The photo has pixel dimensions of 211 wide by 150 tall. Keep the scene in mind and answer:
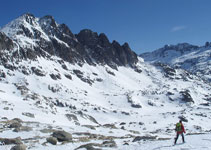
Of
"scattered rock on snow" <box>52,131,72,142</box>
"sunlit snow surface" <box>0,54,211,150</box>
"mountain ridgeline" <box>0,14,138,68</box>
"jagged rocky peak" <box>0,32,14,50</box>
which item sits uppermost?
"mountain ridgeline" <box>0,14,138,68</box>

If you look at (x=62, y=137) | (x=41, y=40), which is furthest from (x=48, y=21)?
(x=62, y=137)

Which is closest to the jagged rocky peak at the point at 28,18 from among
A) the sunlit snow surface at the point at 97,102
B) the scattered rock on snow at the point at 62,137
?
the sunlit snow surface at the point at 97,102

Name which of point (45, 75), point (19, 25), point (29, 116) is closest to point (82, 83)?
point (45, 75)

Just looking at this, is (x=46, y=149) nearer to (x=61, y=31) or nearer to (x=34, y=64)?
(x=34, y=64)

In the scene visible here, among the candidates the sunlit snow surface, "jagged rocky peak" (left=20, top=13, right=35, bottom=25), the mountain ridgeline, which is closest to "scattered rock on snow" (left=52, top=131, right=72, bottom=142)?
the sunlit snow surface

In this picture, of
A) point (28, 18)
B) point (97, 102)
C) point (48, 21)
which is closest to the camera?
point (97, 102)

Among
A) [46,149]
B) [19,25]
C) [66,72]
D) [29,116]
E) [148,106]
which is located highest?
[19,25]

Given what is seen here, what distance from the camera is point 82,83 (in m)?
147

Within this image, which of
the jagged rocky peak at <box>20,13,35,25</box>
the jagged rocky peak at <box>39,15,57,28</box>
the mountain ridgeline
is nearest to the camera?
the mountain ridgeline

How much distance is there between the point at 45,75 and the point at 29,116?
76342 mm

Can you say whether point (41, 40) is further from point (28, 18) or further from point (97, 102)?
point (97, 102)

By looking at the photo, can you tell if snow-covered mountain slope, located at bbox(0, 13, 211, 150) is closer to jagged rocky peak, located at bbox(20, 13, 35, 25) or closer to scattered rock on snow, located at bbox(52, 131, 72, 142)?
jagged rocky peak, located at bbox(20, 13, 35, 25)

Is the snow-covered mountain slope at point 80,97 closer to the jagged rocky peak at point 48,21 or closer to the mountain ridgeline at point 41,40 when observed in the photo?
the mountain ridgeline at point 41,40

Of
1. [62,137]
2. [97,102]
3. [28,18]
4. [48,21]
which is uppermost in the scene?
[48,21]
